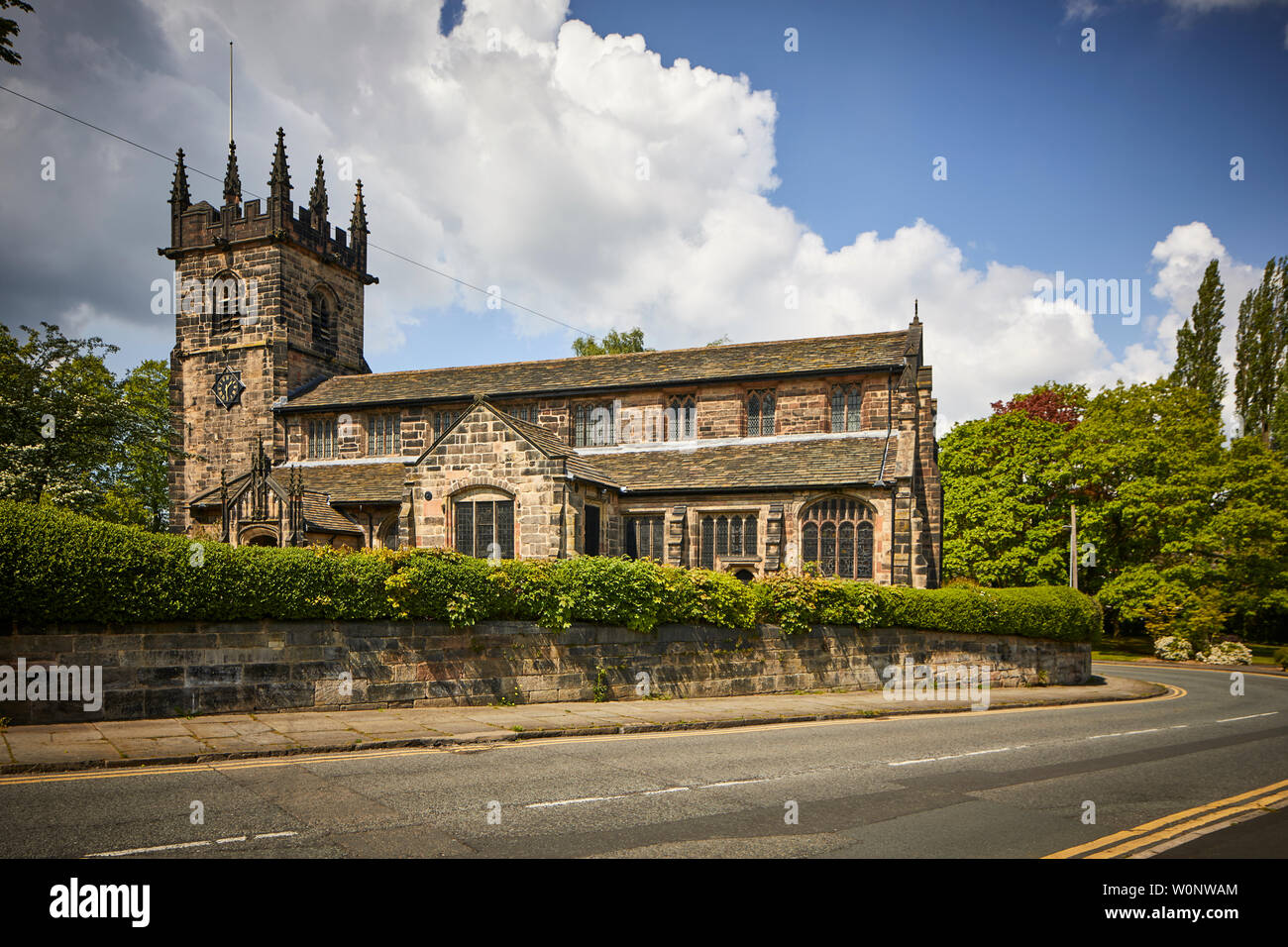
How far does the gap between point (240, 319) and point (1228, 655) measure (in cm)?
4959

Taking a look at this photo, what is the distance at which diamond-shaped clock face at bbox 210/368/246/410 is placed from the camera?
39469 millimetres

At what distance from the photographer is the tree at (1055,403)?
5266 centimetres

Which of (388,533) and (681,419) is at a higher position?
(681,419)

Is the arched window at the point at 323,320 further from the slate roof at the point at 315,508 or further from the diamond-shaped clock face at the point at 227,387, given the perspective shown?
the slate roof at the point at 315,508

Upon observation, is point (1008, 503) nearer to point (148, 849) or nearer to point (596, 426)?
point (596, 426)

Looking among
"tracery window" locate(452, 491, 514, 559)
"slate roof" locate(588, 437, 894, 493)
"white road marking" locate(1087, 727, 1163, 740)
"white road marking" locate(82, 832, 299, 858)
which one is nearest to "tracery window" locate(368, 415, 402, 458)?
"slate roof" locate(588, 437, 894, 493)

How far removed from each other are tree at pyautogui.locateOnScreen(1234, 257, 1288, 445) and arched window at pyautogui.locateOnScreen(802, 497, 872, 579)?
145ft

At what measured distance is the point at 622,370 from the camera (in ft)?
114

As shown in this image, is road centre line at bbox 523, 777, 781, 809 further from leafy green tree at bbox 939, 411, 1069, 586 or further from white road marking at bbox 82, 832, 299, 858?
leafy green tree at bbox 939, 411, 1069, 586

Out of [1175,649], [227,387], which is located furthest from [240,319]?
[1175,649]
